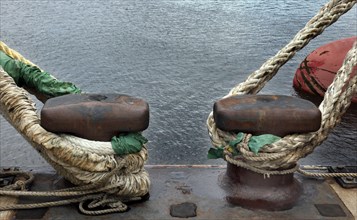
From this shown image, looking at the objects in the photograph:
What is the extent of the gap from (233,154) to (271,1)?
8.69 meters

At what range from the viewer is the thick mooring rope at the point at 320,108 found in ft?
6.46

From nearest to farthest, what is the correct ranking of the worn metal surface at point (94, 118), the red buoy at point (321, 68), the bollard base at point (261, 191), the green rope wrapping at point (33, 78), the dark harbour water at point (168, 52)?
the worn metal surface at point (94, 118) < the bollard base at point (261, 191) < the green rope wrapping at point (33, 78) < the dark harbour water at point (168, 52) < the red buoy at point (321, 68)

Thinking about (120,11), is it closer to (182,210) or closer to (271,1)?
(271,1)

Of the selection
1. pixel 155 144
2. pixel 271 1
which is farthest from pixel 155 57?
pixel 271 1

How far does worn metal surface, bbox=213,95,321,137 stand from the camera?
1.96 meters

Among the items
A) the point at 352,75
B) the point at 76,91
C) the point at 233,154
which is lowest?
the point at 233,154

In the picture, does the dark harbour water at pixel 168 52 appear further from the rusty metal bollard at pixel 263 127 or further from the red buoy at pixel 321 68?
the rusty metal bollard at pixel 263 127

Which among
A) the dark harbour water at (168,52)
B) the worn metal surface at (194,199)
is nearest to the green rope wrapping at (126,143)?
the worn metal surface at (194,199)

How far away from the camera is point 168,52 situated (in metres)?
6.89

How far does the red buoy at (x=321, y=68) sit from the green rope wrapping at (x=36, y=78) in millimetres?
4129

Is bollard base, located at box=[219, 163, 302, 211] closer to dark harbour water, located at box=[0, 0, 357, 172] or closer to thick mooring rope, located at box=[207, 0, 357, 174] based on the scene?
Answer: thick mooring rope, located at box=[207, 0, 357, 174]

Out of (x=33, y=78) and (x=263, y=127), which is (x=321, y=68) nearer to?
(x=263, y=127)

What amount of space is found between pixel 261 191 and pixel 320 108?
1.40 ft

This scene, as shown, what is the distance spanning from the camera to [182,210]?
6.58 ft
